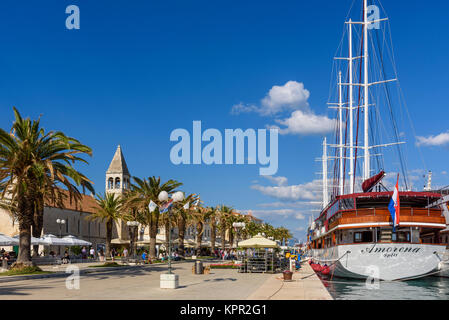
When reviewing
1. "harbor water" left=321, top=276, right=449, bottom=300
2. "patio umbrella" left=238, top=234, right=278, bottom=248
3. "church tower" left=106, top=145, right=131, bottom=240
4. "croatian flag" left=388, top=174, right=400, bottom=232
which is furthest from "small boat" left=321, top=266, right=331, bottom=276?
"church tower" left=106, top=145, right=131, bottom=240

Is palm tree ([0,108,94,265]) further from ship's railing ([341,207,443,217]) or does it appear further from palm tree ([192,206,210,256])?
palm tree ([192,206,210,256])

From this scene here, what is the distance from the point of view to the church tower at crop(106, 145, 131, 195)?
95.1 meters

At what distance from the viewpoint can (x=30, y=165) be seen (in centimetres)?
2773

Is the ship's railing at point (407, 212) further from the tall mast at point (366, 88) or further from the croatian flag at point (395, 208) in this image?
the tall mast at point (366, 88)

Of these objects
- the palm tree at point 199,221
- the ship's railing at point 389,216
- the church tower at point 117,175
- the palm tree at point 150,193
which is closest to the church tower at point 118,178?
the church tower at point 117,175

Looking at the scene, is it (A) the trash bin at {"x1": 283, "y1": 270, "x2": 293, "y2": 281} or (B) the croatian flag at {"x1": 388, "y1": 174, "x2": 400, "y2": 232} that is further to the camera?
(B) the croatian flag at {"x1": 388, "y1": 174, "x2": 400, "y2": 232}

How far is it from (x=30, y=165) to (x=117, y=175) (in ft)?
225

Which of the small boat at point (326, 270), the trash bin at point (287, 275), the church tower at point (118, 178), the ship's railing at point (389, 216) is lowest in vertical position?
the small boat at point (326, 270)

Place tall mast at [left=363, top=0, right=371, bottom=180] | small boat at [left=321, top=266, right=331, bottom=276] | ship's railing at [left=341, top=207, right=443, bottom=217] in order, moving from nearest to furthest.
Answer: ship's railing at [left=341, top=207, right=443, bottom=217], small boat at [left=321, top=266, right=331, bottom=276], tall mast at [left=363, top=0, right=371, bottom=180]

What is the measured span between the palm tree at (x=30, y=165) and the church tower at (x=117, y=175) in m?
65.4

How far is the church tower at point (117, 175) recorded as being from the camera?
3743 inches

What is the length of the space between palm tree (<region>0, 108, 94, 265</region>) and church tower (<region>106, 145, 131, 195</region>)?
2577 inches
